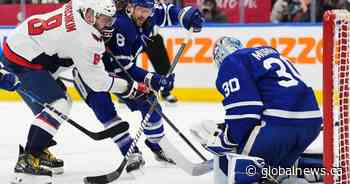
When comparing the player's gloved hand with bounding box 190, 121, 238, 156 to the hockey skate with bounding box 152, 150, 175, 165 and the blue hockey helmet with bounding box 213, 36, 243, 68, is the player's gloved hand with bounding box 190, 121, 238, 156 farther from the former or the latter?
the hockey skate with bounding box 152, 150, 175, 165

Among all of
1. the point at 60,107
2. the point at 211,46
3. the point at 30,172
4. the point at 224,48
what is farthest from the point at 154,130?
the point at 211,46

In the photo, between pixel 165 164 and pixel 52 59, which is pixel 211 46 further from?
pixel 52 59

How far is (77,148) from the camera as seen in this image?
4547 millimetres

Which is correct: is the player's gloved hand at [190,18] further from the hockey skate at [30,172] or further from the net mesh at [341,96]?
the net mesh at [341,96]

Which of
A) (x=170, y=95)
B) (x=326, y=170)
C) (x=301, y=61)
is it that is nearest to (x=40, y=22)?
(x=326, y=170)

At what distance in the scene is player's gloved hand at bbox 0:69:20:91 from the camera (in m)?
3.47

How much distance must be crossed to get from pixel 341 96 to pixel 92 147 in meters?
1.94

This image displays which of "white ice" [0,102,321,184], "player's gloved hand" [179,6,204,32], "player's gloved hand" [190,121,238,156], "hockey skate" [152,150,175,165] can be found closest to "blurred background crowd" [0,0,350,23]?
"white ice" [0,102,321,184]

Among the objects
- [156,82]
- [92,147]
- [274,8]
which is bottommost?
[92,147]

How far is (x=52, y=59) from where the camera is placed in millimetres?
3592

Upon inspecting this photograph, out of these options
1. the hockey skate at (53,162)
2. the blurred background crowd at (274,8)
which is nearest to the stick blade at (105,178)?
the hockey skate at (53,162)

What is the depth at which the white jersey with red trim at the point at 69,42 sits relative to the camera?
11.2 ft

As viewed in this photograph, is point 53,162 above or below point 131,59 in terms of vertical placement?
below

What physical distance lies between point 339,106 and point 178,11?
134 cm
